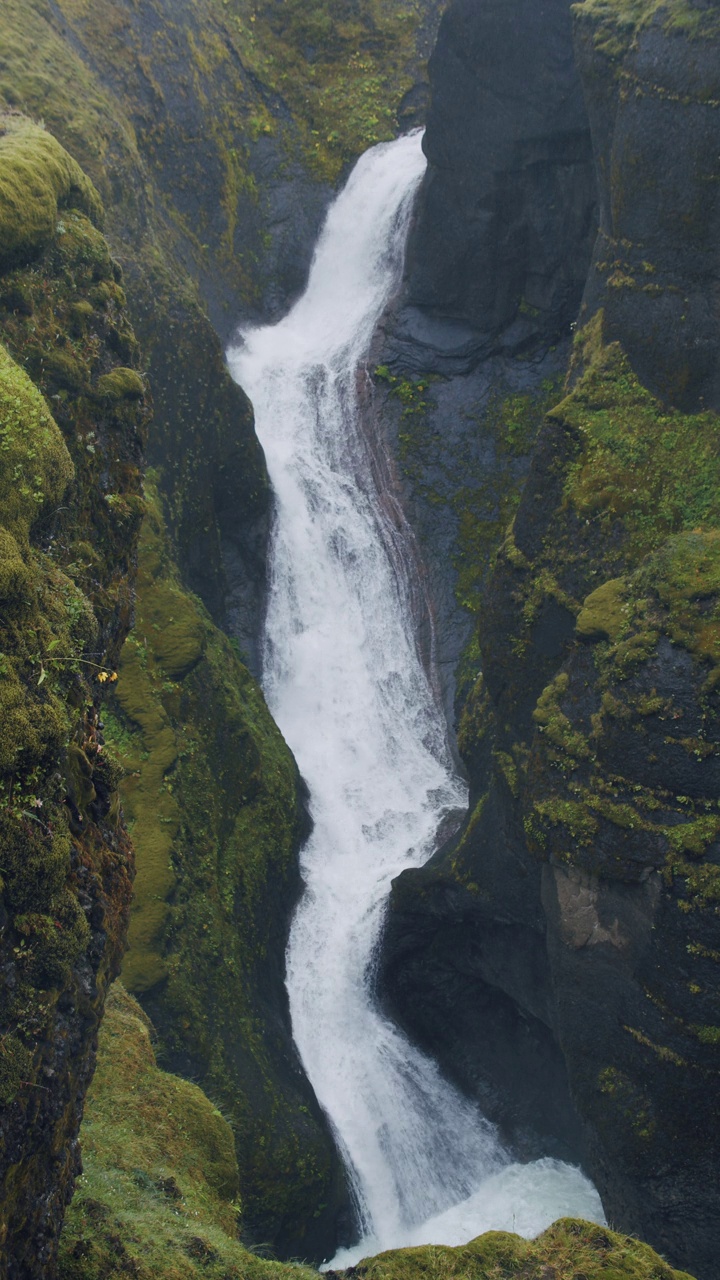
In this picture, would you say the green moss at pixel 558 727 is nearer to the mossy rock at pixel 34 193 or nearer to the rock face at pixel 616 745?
the rock face at pixel 616 745

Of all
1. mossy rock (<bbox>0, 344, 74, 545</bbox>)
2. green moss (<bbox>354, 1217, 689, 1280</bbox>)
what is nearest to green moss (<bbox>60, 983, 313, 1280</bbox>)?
green moss (<bbox>354, 1217, 689, 1280</bbox>)

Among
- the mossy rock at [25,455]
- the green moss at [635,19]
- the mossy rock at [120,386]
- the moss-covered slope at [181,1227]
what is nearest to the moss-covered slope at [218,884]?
the moss-covered slope at [181,1227]

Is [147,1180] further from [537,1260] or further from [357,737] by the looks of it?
[357,737]

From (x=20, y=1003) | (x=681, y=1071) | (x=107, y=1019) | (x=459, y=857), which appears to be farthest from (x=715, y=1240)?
(x=20, y=1003)

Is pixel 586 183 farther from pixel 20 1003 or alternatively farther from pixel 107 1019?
pixel 20 1003

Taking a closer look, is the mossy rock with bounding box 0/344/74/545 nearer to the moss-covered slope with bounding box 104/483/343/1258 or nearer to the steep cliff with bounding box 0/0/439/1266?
the steep cliff with bounding box 0/0/439/1266
